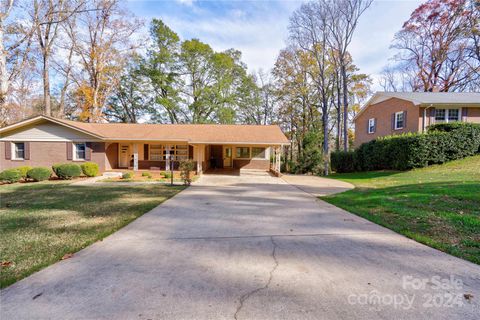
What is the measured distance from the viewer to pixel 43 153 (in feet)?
49.3

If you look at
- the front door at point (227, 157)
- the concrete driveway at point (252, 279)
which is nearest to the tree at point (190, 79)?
the front door at point (227, 157)

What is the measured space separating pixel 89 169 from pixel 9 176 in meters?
3.69

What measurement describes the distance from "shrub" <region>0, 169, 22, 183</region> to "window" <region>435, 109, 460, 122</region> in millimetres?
26878

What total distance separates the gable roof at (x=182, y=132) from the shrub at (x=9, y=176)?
3944 millimetres

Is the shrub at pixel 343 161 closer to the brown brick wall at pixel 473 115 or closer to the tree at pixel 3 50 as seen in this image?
the brown brick wall at pixel 473 115

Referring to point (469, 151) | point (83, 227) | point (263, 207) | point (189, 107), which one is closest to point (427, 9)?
point (469, 151)

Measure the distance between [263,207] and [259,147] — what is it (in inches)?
501

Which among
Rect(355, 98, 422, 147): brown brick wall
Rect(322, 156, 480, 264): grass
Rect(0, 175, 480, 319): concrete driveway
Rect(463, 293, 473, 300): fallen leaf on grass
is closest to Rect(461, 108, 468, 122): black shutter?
Rect(355, 98, 422, 147): brown brick wall

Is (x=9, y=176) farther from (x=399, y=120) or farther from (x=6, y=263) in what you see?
(x=399, y=120)

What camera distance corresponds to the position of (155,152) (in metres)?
17.0

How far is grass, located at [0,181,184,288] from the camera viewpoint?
3.15m

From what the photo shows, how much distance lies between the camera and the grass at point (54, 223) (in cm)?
315

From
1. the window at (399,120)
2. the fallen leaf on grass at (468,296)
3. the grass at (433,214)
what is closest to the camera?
the fallen leaf on grass at (468,296)

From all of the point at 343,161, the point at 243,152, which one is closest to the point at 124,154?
the point at 243,152
